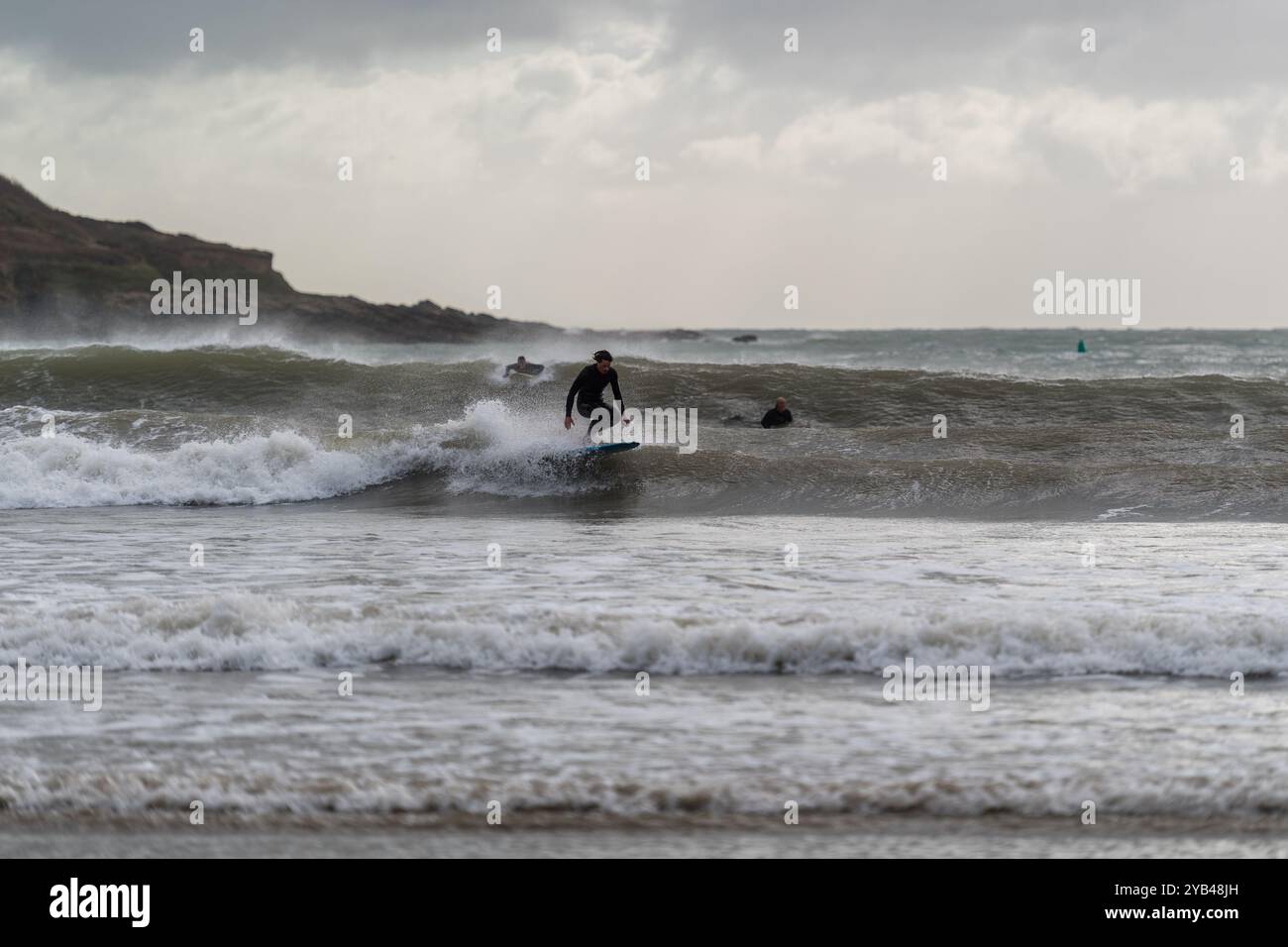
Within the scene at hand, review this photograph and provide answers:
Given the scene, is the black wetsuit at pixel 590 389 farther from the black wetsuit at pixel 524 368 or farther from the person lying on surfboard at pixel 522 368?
the black wetsuit at pixel 524 368

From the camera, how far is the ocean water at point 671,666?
4.66m

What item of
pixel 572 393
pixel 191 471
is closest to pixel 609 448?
pixel 572 393

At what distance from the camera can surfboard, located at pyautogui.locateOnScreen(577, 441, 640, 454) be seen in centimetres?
1706

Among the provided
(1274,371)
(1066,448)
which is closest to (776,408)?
(1066,448)

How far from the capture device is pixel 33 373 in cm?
2834

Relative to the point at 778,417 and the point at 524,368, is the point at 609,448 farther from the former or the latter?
the point at 524,368

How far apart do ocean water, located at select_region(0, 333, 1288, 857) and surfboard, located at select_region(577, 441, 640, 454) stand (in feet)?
3.08

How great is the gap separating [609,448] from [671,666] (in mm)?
10438

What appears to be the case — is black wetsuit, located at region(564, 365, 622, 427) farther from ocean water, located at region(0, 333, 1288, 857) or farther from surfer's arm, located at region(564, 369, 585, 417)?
ocean water, located at region(0, 333, 1288, 857)

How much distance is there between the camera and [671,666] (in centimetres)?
688

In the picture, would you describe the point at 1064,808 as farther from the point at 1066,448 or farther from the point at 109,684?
the point at 1066,448

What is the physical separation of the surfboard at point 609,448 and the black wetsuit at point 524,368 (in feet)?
32.3

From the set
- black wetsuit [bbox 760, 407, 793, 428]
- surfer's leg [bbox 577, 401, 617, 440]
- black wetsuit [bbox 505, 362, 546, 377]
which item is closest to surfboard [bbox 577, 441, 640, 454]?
surfer's leg [bbox 577, 401, 617, 440]
